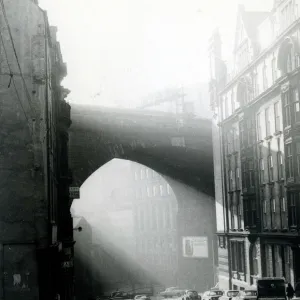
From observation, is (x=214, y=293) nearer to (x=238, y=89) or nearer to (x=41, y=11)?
(x=238, y=89)

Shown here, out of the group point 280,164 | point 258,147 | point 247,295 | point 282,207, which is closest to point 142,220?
point 258,147

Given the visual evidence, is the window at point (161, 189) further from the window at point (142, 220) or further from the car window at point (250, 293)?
the car window at point (250, 293)

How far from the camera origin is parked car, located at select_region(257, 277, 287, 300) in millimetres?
23033

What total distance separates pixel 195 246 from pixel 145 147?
11395mm

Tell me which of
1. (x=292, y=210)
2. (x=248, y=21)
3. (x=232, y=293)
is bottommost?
(x=232, y=293)

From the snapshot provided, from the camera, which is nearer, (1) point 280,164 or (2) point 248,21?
(1) point 280,164

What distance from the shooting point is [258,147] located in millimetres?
34875

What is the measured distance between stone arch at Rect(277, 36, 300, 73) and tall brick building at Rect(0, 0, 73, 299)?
12.9 meters

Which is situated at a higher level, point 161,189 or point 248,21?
point 248,21

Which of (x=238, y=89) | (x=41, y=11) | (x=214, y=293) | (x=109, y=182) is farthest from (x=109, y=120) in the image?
(x=109, y=182)

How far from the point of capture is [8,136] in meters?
21.4

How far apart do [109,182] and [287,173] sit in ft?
153

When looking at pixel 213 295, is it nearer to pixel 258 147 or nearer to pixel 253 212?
pixel 253 212

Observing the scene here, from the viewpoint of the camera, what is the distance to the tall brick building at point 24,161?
816 inches
